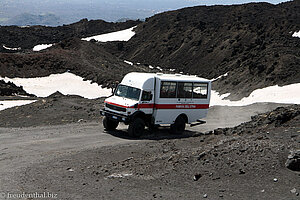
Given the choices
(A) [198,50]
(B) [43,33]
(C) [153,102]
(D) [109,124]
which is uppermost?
(B) [43,33]

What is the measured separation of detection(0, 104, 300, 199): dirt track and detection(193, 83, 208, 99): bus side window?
7.20ft

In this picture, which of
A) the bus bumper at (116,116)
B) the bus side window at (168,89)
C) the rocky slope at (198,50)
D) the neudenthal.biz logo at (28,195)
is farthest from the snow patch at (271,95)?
the neudenthal.biz logo at (28,195)

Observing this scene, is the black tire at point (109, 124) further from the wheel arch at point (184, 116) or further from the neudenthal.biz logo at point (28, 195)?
the neudenthal.biz logo at point (28, 195)

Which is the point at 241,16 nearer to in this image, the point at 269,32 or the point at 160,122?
the point at 269,32

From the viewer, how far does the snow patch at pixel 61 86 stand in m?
45.1

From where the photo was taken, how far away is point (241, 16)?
92250 mm

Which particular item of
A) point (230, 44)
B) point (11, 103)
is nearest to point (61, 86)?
point (11, 103)

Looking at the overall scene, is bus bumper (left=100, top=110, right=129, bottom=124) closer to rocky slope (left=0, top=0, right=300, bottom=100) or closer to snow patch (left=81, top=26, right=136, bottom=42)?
rocky slope (left=0, top=0, right=300, bottom=100)

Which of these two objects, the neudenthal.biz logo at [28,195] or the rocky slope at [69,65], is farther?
the rocky slope at [69,65]

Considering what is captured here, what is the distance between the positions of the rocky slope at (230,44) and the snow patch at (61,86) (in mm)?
14675

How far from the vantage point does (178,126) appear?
22.0m

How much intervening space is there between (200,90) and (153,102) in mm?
3288

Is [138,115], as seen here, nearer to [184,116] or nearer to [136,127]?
[136,127]

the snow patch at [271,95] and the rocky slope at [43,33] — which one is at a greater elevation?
the rocky slope at [43,33]
